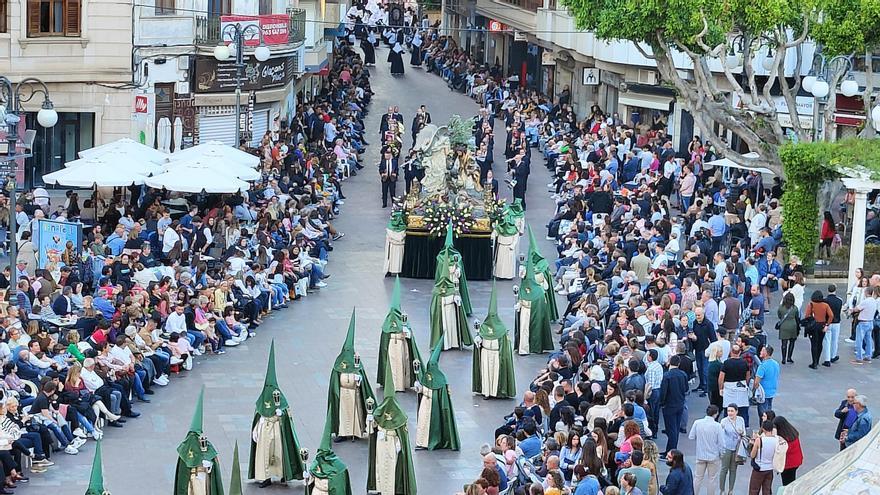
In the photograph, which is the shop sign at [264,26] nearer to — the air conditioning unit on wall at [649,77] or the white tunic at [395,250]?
the air conditioning unit on wall at [649,77]

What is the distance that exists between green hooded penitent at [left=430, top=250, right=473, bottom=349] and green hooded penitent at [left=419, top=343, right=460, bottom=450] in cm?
504

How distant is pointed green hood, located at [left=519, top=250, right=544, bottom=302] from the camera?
31.3 meters

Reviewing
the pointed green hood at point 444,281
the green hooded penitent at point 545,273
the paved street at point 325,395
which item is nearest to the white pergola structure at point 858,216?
the paved street at point 325,395

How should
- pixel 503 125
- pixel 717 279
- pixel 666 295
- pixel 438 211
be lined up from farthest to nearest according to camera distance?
pixel 503 125 < pixel 438 211 < pixel 717 279 < pixel 666 295

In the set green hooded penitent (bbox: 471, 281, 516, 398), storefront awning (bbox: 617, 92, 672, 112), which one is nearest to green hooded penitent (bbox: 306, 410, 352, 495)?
green hooded penitent (bbox: 471, 281, 516, 398)

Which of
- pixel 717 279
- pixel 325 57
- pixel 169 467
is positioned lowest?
pixel 169 467

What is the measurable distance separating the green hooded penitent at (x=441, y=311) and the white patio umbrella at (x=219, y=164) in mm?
8199

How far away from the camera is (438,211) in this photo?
36469mm

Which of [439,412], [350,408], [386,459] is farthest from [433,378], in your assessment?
[386,459]

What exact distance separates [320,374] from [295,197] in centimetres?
1157

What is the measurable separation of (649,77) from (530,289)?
79.7 ft

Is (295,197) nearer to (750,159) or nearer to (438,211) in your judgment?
(438,211)

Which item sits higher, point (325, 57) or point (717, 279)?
point (325, 57)

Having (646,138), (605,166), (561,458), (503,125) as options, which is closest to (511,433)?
(561,458)
